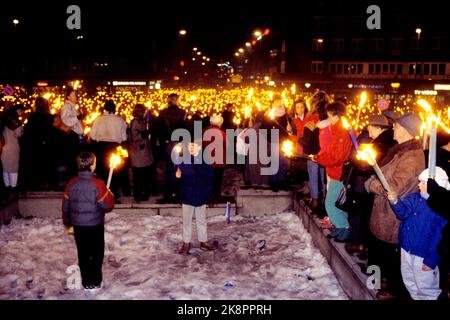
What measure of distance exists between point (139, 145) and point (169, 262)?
325 centimetres

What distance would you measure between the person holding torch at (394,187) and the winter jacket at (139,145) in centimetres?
563

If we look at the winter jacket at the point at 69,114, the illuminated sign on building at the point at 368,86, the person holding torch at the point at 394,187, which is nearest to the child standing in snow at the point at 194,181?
the person holding torch at the point at 394,187

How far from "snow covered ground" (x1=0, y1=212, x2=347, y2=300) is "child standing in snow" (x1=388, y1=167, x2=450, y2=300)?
5.23 feet

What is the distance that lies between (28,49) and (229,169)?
2740 inches

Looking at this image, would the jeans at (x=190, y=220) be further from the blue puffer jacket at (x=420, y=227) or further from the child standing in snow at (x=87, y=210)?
the blue puffer jacket at (x=420, y=227)

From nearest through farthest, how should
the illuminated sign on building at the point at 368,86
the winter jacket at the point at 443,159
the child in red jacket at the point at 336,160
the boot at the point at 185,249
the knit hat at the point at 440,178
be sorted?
the knit hat at the point at 440,178 < the winter jacket at the point at 443,159 < the child in red jacket at the point at 336,160 < the boot at the point at 185,249 < the illuminated sign on building at the point at 368,86

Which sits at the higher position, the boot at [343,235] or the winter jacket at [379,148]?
the winter jacket at [379,148]

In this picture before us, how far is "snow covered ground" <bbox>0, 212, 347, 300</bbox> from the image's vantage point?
242 inches

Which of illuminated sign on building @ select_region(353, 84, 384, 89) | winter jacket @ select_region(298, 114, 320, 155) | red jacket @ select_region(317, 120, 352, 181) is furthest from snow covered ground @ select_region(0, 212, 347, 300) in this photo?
illuminated sign on building @ select_region(353, 84, 384, 89)

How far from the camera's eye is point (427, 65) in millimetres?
68375

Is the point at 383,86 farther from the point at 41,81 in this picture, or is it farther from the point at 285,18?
the point at 41,81

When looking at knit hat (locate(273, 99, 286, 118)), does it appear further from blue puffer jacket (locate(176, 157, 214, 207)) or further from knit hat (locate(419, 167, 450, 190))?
knit hat (locate(419, 167, 450, 190))

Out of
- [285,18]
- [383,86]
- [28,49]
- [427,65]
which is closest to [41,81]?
[28,49]

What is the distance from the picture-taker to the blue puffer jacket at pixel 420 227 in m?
4.38
